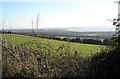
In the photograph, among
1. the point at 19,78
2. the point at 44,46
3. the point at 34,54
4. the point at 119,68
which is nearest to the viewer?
the point at 119,68

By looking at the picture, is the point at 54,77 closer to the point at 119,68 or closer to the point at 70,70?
the point at 70,70

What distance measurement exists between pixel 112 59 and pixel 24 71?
273 cm

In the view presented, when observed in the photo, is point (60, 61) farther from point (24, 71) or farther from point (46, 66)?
point (24, 71)

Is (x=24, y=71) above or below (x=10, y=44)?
below

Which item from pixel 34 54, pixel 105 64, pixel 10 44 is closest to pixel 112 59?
pixel 105 64

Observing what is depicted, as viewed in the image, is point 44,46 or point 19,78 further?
point 44,46

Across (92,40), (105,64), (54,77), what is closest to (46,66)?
(54,77)

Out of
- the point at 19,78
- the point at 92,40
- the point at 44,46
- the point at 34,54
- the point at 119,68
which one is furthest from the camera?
the point at 92,40

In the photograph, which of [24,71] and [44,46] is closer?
[24,71]

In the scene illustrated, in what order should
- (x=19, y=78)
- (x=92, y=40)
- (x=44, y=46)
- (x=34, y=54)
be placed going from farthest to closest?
(x=92, y=40) < (x=44, y=46) < (x=34, y=54) < (x=19, y=78)

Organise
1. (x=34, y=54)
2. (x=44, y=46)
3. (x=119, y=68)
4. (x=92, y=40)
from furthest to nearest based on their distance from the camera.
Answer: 1. (x=92, y=40)
2. (x=44, y=46)
3. (x=34, y=54)
4. (x=119, y=68)

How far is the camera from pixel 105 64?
756cm

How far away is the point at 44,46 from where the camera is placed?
9.20 metres

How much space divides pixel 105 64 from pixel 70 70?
108 centimetres
